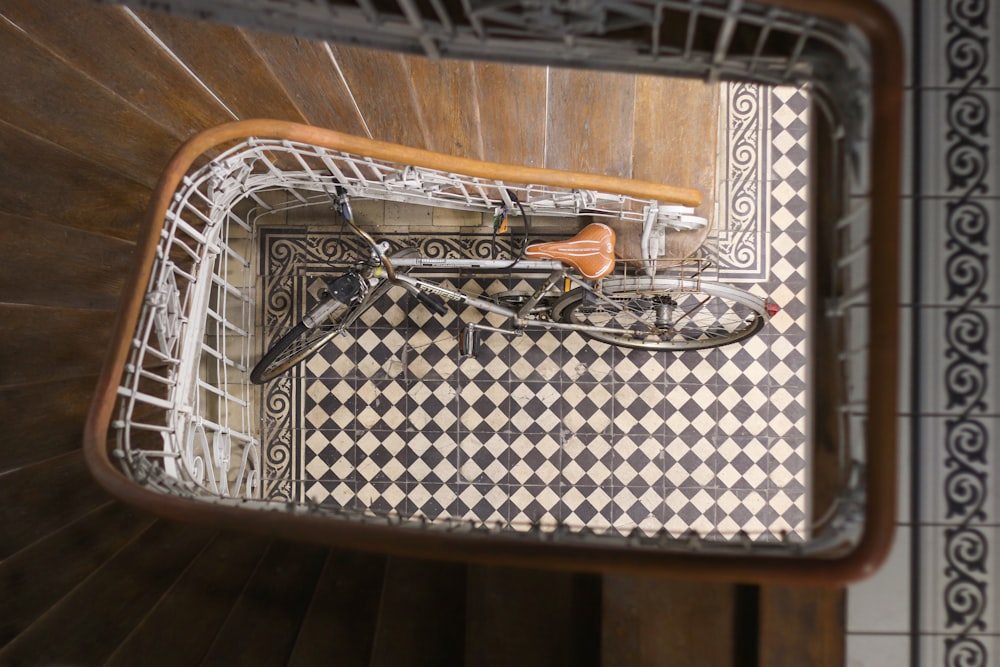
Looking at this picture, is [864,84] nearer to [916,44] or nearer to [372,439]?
[916,44]

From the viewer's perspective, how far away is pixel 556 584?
151 centimetres

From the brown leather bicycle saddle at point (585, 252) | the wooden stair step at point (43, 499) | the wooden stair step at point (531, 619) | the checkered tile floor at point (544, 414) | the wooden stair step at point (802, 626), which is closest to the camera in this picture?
the wooden stair step at point (802, 626)

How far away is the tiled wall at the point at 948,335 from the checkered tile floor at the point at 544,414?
5.49 feet

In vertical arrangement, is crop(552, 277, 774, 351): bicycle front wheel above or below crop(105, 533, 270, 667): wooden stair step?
above

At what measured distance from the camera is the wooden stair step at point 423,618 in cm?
155

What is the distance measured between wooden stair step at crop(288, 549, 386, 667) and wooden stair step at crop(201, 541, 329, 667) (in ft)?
0.14

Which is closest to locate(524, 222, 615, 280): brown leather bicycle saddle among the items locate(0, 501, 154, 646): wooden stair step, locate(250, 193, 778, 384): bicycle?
locate(250, 193, 778, 384): bicycle

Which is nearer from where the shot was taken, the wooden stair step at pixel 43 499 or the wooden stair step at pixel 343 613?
the wooden stair step at pixel 343 613

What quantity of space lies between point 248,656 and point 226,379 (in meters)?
1.66

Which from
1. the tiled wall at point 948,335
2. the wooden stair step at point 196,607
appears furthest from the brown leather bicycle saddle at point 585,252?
the wooden stair step at point 196,607

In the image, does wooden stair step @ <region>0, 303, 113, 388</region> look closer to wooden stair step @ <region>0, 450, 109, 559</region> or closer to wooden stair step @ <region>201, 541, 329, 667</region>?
wooden stair step @ <region>0, 450, 109, 559</region>

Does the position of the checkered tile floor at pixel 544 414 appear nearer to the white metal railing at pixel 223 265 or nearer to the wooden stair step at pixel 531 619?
the white metal railing at pixel 223 265

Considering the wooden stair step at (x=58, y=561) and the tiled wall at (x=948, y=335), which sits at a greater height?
the tiled wall at (x=948, y=335)

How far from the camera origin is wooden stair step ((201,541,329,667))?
1567mm
